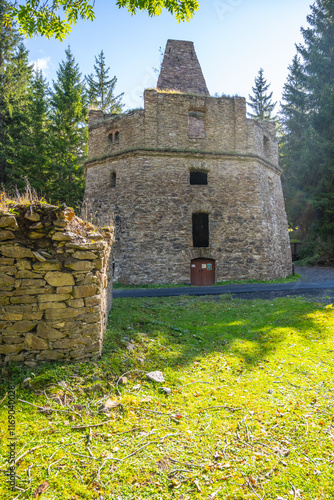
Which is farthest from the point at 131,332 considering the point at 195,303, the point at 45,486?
the point at 195,303

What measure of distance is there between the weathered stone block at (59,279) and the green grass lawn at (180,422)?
3.79 ft

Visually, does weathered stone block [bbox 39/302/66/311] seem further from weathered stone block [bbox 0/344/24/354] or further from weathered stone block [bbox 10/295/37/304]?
weathered stone block [bbox 0/344/24/354]

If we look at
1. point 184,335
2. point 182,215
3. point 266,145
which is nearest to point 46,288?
point 184,335

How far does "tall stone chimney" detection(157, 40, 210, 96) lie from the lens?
19109 millimetres

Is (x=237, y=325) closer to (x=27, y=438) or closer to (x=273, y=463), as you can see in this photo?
(x=273, y=463)

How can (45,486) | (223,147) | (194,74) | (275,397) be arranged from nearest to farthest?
(45,486) < (275,397) < (223,147) < (194,74)

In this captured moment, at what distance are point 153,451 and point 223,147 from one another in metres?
16.1

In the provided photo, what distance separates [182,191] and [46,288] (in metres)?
12.4

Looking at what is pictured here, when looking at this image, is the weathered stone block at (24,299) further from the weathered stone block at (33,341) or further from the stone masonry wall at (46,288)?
the weathered stone block at (33,341)

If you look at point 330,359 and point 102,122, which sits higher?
point 102,122

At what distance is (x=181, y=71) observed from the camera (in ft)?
64.9

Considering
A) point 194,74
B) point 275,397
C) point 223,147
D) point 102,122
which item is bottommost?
point 275,397

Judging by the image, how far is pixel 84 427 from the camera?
318cm

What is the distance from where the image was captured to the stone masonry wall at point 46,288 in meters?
3.94
